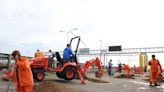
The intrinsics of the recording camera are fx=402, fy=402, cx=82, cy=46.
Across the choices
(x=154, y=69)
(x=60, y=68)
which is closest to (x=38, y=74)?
(x=60, y=68)

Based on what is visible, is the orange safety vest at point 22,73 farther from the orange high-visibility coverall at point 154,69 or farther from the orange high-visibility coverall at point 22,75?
the orange high-visibility coverall at point 154,69

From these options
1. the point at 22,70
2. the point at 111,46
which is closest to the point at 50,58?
the point at 22,70

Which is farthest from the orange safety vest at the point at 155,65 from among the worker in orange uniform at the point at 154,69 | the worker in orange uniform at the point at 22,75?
the worker in orange uniform at the point at 22,75

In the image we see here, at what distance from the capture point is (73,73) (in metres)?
23.0

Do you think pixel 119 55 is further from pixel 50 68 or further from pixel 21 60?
pixel 21 60

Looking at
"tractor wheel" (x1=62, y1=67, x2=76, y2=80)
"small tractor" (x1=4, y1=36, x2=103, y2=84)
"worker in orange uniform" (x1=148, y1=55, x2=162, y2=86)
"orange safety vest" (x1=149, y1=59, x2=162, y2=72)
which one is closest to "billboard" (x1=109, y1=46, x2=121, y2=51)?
"worker in orange uniform" (x1=148, y1=55, x2=162, y2=86)

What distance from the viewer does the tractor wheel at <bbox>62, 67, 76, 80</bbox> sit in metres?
22.8

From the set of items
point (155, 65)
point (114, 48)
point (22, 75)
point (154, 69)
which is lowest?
point (22, 75)

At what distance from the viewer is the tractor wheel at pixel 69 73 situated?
22.8 metres

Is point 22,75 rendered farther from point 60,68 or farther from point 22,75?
point 60,68

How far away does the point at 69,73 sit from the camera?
22969 mm

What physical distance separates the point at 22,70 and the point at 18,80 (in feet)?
0.98

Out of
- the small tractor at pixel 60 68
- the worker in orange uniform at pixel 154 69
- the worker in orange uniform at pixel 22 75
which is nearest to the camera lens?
the worker in orange uniform at pixel 22 75

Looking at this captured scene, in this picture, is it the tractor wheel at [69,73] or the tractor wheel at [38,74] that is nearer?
the tractor wheel at [38,74]
